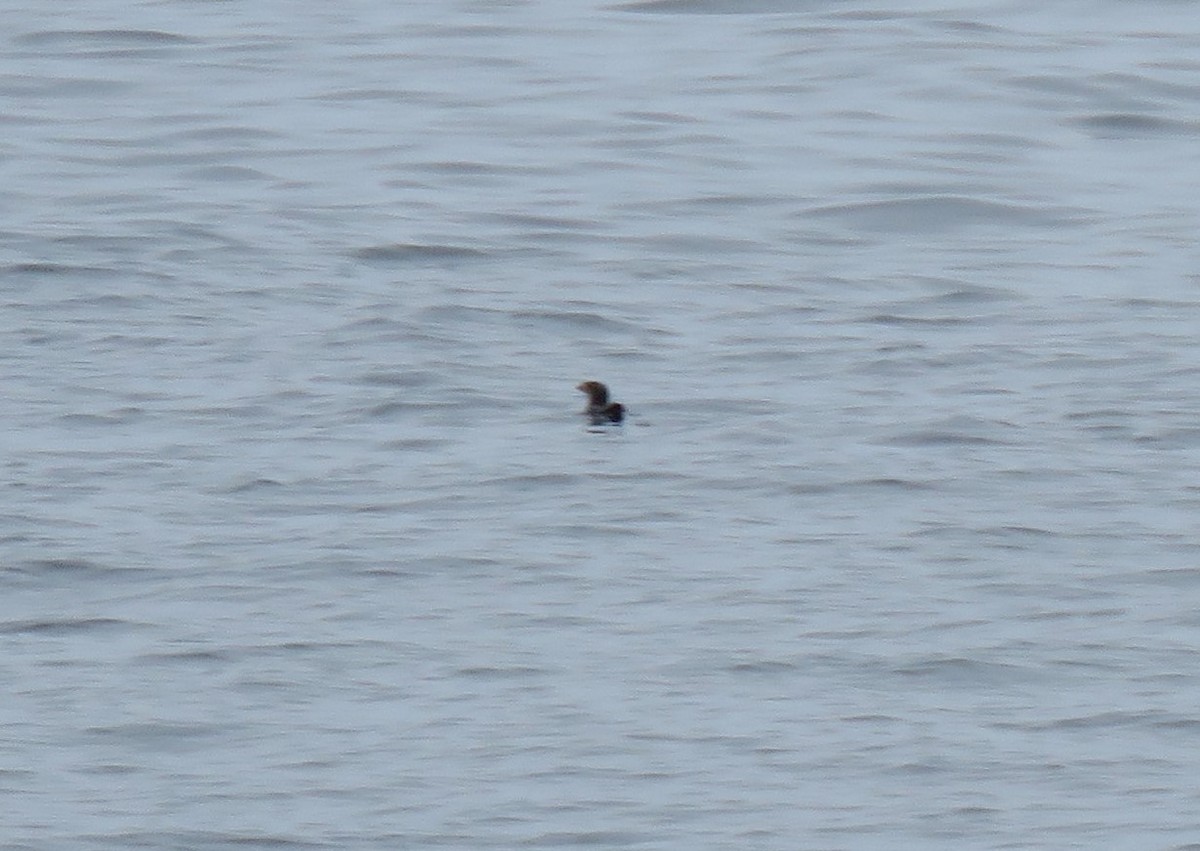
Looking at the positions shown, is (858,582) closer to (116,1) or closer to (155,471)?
(155,471)

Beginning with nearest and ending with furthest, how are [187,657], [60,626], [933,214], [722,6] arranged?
[187,657] < [60,626] < [933,214] < [722,6]

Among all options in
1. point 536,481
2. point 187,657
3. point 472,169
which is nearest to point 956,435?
point 536,481

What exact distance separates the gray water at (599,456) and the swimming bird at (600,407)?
0.33 feet

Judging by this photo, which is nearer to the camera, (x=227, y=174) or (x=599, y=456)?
(x=599, y=456)

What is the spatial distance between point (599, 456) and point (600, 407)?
462mm

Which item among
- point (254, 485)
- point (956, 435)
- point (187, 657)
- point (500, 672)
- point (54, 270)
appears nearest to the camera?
point (500, 672)

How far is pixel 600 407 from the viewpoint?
10453 millimetres

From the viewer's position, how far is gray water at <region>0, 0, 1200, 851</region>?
714 cm

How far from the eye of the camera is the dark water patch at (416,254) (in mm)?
13188

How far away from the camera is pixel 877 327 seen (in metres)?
12.0

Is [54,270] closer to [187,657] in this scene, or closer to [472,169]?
[472,169]

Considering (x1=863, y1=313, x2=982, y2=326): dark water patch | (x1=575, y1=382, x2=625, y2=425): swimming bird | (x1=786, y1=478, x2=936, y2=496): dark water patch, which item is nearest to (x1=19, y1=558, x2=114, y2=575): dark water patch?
(x1=575, y1=382, x2=625, y2=425): swimming bird

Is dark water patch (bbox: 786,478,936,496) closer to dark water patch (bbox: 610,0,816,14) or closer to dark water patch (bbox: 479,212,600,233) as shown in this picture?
dark water patch (bbox: 479,212,600,233)

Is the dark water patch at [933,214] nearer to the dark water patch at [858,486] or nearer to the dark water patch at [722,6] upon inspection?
the dark water patch at [858,486]
